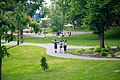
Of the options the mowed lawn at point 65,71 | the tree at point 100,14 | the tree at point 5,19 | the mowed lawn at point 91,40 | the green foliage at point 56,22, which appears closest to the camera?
the tree at point 5,19

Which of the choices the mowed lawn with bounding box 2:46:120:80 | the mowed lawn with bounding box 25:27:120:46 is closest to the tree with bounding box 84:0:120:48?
the mowed lawn with bounding box 25:27:120:46

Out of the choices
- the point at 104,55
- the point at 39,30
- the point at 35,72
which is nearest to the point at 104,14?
the point at 104,55

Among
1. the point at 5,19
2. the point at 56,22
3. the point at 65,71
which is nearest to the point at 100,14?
the point at 65,71

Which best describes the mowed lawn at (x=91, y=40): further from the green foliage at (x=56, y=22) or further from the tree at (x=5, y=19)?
the tree at (x=5, y=19)

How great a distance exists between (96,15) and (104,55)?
619 cm

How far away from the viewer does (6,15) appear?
12359 millimetres

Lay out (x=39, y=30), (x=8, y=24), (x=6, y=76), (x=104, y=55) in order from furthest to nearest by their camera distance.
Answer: (x=104, y=55) → (x=6, y=76) → (x=39, y=30) → (x=8, y=24)

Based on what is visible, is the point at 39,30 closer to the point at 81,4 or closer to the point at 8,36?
the point at 8,36

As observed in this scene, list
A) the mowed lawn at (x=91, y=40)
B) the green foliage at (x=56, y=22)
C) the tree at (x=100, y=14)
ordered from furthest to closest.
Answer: the green foliage at (x=56, y=22), the mowed lawn at (x=91, y=40), the tree at (x=100, y=14)

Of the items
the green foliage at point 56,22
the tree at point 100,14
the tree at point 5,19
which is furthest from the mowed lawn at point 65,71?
the green foliage at point 56,22

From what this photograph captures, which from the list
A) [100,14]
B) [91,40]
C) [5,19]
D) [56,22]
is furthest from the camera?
[56,22]

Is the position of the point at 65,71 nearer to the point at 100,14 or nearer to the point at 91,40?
the point at 100,14

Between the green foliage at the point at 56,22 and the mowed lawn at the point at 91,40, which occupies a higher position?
the green foliage at the point at 56,22

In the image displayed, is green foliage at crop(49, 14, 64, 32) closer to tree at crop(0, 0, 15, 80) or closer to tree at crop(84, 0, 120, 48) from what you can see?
tree at crop(84, 0, 120, 48)
